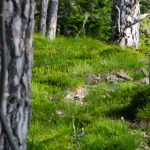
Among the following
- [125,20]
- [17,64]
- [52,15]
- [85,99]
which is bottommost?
[85,99]

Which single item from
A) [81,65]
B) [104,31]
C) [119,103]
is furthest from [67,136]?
[104,31]

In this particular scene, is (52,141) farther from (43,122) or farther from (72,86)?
(72,86)

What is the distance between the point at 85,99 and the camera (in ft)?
24.0

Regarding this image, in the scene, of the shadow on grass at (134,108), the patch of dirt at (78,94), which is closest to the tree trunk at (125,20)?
the patch of dirt at (78,94)

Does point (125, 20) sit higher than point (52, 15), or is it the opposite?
point (52, 15)

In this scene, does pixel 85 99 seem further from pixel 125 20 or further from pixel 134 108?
pixel 125 20

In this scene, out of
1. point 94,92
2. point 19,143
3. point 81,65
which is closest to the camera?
point 19,143

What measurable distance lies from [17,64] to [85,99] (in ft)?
13.6

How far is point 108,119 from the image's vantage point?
5.94 metres

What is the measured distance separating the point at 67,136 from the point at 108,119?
0.84 m

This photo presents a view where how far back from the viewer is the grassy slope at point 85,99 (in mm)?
5062

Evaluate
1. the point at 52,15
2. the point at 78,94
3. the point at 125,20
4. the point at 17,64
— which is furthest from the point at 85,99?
the point at 52,15

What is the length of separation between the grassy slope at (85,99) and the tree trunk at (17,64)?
1318mm

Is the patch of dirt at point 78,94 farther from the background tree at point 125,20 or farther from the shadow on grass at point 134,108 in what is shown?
the background tree at point 125,20
